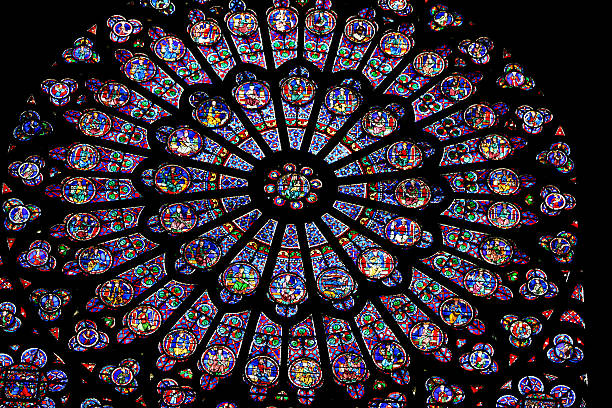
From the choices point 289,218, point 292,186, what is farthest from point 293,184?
point 289,218

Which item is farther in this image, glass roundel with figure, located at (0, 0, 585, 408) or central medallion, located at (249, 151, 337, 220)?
central medallion, located at (249, 151, 337, 220)

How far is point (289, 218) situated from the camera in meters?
11.1

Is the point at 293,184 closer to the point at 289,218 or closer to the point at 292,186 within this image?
the point at 292,186

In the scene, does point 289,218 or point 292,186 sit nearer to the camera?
point 289,218

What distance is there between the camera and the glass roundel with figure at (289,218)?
10.4m

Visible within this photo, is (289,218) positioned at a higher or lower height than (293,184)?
lower

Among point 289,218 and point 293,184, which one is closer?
point 289,218

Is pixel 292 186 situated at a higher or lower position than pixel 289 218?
higher

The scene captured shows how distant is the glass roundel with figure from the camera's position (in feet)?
34.1

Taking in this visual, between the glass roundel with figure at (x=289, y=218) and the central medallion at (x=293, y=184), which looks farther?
the central medallion at (x=293, y=184)

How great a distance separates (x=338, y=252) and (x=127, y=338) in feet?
7.74

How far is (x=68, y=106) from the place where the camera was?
37.3 feet

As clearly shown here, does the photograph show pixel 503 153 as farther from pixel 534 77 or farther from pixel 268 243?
pixel 268 243

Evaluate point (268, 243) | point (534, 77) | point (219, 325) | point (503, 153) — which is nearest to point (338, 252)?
point (268, 243)
